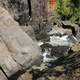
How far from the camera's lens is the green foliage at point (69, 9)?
1567 cm

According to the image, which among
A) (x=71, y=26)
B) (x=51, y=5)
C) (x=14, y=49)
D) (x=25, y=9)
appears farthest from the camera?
(x=51, y=5)

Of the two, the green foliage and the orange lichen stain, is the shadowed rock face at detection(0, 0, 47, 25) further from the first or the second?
the green foliage

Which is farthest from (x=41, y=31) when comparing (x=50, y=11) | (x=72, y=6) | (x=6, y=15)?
(x=6, y=15)

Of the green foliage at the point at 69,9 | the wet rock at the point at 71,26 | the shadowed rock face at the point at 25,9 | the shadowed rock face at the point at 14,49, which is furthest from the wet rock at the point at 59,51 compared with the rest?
the shadowed rock face at the point at 14,49

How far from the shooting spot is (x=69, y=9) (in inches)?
622

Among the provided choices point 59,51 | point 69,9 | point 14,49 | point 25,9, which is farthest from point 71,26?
point 14,49

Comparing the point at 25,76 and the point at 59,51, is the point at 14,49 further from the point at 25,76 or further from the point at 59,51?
the point at 59,51

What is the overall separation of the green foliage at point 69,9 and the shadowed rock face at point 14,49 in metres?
8.51

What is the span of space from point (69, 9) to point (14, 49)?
953 cm

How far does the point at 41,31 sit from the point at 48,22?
865mm

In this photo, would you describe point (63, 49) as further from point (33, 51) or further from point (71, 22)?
point (33, 51)

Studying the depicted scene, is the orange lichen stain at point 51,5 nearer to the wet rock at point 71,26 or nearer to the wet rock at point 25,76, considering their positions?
the wet rock at point 71,26

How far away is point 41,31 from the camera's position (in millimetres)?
14141

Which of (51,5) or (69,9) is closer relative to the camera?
(51,5)
